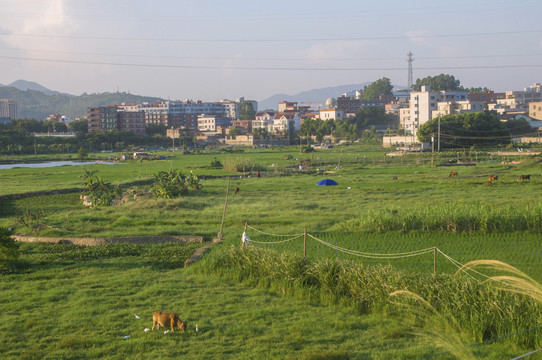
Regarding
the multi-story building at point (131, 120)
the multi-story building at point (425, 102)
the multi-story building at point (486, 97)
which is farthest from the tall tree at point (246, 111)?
the multi-story building at point (425, 102)

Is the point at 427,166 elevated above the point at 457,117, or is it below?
below

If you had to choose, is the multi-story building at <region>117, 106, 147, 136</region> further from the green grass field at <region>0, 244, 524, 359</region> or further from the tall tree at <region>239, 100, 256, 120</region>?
Result: the green grass field at <region>0, 244, 524, 359</region>

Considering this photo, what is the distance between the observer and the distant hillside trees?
6781cm

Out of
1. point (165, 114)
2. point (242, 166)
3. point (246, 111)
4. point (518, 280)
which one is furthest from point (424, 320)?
point (246, 111)

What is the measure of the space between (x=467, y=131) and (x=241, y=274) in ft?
200

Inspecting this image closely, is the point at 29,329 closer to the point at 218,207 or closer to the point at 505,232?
the point at 505,232

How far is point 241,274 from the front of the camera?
12664 millimetres

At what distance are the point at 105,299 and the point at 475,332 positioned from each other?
22.6 feet

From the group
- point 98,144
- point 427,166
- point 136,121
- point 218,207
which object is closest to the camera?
point 218,207

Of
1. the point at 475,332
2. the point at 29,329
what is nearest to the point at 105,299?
the point at 29,329

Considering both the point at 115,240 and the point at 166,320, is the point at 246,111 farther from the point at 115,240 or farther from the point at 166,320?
the point at 166,320

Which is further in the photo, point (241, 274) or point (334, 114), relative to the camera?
point (334, 114)

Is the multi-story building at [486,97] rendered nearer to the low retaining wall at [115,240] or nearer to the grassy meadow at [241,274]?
the grassy meadow at [241,274]

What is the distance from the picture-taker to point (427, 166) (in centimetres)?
4803
